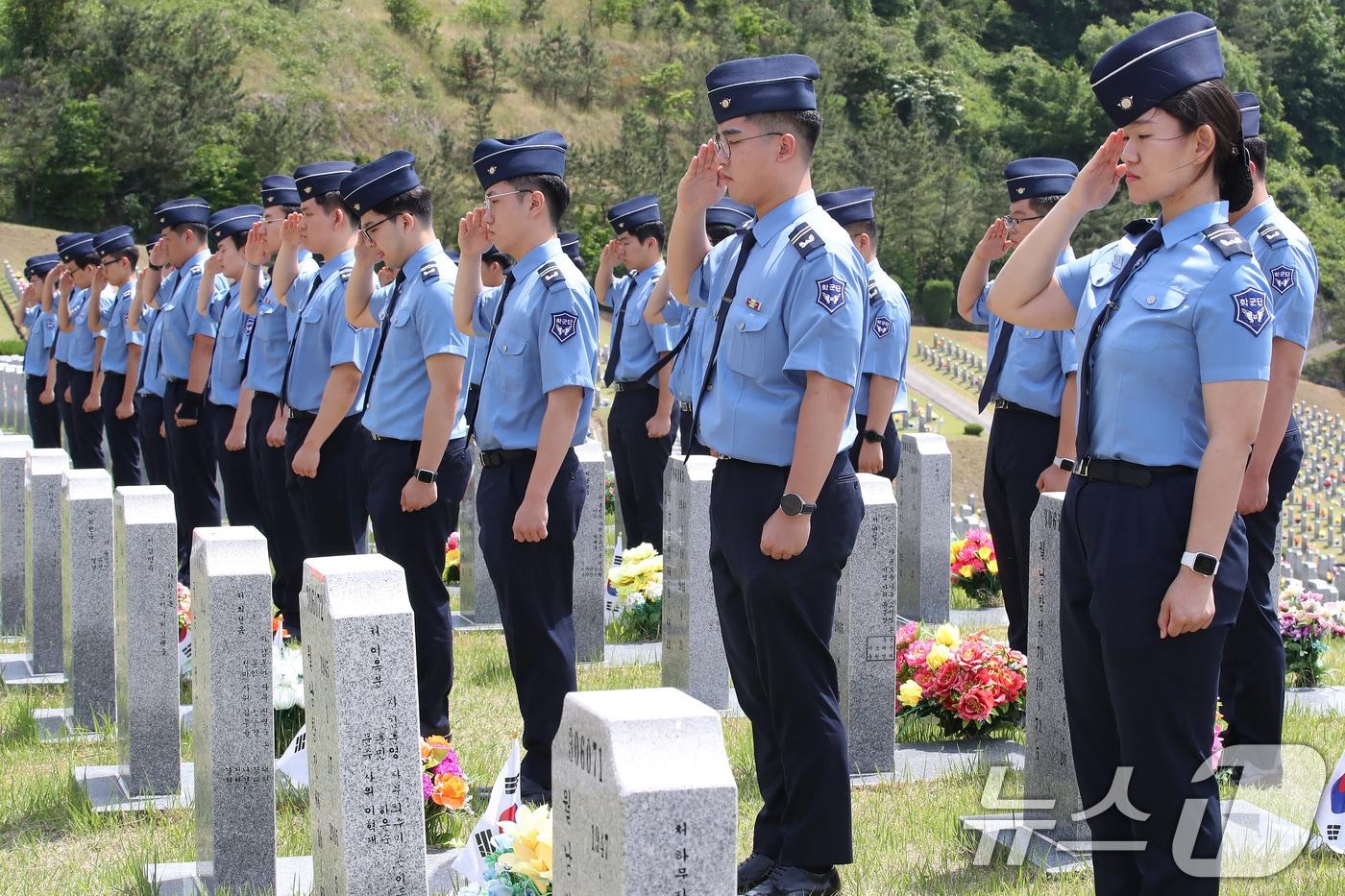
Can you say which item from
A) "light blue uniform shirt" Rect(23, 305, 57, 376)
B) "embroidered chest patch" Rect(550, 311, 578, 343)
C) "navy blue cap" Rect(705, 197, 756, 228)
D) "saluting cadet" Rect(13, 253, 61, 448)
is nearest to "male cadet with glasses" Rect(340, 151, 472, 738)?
"embroidered chest patch" Rect(550, 311, 578, 343)

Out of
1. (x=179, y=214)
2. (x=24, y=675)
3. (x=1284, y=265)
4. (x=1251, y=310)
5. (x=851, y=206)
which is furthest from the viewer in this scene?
(x=179, y=214)

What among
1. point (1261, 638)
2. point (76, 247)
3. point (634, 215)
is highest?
point (76, 247)

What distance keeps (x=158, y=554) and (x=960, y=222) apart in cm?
5156

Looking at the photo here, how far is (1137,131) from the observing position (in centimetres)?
321

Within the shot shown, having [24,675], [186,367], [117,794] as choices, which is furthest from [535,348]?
[186,367]

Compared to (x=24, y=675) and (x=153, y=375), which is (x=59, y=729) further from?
(x=153, y=375)

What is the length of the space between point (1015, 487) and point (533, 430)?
7.92 ft

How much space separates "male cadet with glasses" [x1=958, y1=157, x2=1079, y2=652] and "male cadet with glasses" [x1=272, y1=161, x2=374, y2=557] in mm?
2595

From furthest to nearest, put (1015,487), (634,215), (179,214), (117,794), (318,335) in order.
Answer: (179,214) < (634,215) < (318,335) < (1015,487) < (117,794)

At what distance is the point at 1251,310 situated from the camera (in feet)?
10.1

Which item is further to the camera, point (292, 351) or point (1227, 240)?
point (292, 351)

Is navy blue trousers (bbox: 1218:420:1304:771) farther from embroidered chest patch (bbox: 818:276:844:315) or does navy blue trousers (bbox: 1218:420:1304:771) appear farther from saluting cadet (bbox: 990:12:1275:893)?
embroidered chest patch (bbox: 818:276:844:315)

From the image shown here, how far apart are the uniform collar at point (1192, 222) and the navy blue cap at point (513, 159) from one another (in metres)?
2.30

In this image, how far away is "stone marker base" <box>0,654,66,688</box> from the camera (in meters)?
6.87
